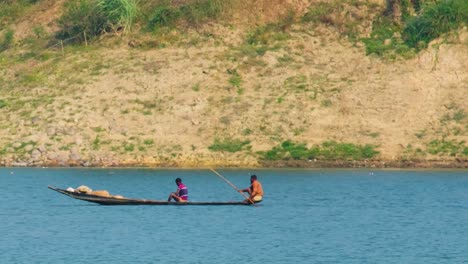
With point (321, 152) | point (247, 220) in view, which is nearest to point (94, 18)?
point (321, 152)

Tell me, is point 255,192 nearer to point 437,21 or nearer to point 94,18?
point 437,21

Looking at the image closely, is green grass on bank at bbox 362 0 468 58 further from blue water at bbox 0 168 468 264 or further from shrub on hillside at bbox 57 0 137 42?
shrub on hillside at bbox 57 0 137 42

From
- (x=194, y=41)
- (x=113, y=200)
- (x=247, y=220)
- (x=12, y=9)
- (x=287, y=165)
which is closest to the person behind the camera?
(x=247, y=220)

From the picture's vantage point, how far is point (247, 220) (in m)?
46.5

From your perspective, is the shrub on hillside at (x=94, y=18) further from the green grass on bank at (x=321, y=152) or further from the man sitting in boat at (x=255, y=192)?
the man sitting in boat at (x=255, y=192)

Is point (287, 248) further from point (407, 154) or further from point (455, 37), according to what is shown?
point (455, 37)

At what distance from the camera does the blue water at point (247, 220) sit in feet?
127

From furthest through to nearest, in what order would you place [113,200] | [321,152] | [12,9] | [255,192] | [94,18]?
[12,9] < [94,18] < [321,152] < [113,200] < [255,192]

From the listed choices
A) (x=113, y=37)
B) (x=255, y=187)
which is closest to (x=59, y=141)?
(x=113, y=37)

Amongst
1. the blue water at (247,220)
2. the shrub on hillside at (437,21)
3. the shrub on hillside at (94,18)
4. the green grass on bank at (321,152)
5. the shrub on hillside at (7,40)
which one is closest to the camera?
the blue water at (247,220)

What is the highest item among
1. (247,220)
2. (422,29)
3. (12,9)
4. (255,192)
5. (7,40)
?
(12,9)

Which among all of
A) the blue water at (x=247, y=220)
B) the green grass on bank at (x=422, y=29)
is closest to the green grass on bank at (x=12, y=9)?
the blue water at (x=247, y=220)

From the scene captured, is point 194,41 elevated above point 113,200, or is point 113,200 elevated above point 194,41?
point 194,41

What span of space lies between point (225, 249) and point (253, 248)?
0.86m
